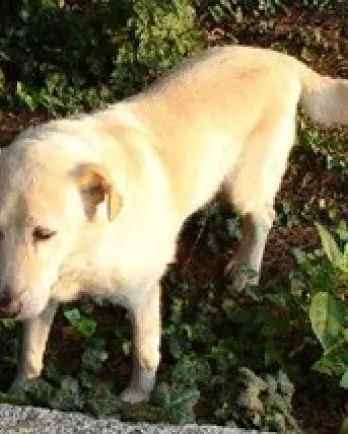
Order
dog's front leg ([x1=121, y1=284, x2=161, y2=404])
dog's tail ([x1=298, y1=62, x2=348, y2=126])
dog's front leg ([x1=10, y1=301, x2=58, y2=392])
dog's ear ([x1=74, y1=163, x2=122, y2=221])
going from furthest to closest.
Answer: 1. dog's tail ([x1=298, y1=62, x2=348, y2=126])
2. dog's front leg ([x1=10, y1=301, x2=58, y2=392])
3. dog's front leg ([x1=121, y1=284, x2=161, y2=404])
4. dog's ear ([x1=74, y1=163, x2=122, y2=221])

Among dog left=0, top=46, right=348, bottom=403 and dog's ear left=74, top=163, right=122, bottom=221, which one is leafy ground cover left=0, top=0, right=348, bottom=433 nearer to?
dog left=0, top=46, right=348, bottom=403

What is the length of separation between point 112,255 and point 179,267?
54.3 inches

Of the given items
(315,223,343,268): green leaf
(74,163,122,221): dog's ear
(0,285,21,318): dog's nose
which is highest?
(74,163,122,221): dog's ear

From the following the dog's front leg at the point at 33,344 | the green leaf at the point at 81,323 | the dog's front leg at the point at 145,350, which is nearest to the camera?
the dog's front leg at the point at 145,350

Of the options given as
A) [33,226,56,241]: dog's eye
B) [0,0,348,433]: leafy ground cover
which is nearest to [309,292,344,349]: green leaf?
[0,0,348,433]: leafy ground cover

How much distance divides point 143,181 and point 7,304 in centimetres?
79

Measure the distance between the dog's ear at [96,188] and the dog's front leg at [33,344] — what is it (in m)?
0.84

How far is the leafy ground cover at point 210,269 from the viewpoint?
4.90m

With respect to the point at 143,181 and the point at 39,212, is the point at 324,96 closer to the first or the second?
the point at 143,181

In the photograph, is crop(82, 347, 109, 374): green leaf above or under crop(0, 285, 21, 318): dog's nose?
under

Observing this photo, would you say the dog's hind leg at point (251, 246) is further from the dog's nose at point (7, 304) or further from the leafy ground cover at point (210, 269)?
the dog's nose at point (7, 304)

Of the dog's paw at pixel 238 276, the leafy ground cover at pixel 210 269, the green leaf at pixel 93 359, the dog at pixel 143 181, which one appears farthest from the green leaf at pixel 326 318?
the green leaf at pixel 93 359

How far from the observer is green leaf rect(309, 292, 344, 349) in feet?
16.4

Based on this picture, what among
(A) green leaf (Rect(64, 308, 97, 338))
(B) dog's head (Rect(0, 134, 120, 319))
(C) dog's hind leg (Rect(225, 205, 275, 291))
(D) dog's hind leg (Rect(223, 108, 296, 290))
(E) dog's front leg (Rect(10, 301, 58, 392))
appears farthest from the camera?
(C) dog's hind leg (Rect(225, 205, 275, 291))
